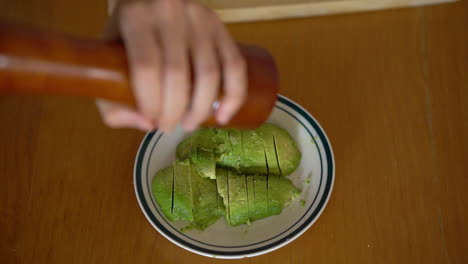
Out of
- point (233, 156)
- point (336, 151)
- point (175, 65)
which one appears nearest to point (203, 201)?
point (233, 156)

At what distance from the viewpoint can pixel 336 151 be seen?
3.10 feet

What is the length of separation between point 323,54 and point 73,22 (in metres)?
0.62

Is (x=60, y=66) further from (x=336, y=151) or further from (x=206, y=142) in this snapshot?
(x=336, y=151)

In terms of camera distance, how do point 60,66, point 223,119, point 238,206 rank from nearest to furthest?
point 60,66
point 223,119
point 238,206

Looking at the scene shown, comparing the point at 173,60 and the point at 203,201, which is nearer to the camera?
the point at 173,60

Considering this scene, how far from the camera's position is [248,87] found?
612mm

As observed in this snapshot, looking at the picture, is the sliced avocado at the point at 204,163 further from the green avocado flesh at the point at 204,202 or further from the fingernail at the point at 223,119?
the fingernail at the point at 223,119

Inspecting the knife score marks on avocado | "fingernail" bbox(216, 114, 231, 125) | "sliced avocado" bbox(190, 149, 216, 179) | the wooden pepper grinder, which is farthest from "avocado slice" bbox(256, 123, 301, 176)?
the wooden pepper grinder

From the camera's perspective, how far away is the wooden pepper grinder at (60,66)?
1.52ft

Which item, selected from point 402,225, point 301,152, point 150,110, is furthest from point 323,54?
point 150,110

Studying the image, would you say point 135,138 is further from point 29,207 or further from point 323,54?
point 323,54

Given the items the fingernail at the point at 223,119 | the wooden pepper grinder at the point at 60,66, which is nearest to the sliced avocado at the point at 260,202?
the fingernail at the point at 223,119

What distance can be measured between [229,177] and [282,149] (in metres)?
0.12

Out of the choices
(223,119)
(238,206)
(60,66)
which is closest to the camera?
(60,66)
